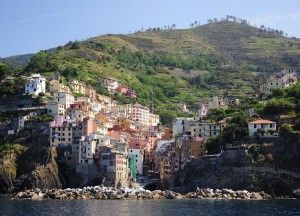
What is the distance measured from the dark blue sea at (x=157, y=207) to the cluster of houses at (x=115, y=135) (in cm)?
1635

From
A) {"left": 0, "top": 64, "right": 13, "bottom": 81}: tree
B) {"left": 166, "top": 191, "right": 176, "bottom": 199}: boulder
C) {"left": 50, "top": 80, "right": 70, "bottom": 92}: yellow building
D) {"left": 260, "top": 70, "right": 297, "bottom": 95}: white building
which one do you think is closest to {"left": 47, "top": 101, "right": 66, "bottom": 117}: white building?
{"left": 50, "top": 80, "right": 70, "bottom": 92}: yellow building

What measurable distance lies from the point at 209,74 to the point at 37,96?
291 ft

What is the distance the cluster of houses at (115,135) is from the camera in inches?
3659

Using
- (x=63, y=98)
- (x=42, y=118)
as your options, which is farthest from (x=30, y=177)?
(x=63, y=98)

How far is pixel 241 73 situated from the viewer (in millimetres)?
184625

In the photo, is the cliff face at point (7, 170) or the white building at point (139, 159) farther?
the white building at point (139, 159)

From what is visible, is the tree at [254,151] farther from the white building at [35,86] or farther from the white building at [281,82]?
the white building at [35,86]

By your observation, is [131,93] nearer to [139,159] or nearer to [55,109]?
[55,109]

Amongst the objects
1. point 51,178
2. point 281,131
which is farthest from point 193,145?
point 51,178

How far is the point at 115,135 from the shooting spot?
4146 inches

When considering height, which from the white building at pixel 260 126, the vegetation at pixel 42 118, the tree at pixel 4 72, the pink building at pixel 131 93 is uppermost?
the tree at pixel 4 72

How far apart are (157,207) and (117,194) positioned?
56.0 feet

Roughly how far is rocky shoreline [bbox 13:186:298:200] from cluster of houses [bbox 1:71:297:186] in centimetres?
679

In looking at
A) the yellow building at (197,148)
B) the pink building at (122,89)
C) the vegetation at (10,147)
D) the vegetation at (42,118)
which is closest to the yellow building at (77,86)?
the pink building at (122,89)
